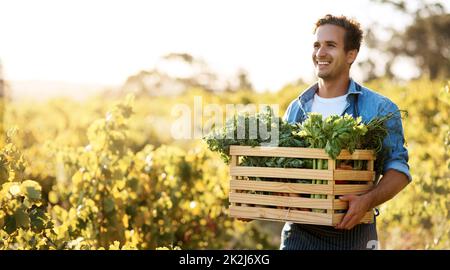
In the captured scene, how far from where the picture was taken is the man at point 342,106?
3297 millimetres

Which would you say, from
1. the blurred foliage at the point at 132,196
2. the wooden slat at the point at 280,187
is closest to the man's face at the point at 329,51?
the wooden slat at the point at 280,187

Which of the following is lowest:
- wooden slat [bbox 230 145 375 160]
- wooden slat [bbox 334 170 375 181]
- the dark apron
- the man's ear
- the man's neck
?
the dark apron

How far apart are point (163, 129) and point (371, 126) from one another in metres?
5.89

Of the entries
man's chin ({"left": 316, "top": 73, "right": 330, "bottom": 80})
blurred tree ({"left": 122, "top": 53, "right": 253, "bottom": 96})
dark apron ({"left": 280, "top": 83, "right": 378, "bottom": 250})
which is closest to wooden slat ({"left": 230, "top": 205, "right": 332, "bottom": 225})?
dark apron ({"left": 280, "top": 83, "right": 378, "bottom": 250})

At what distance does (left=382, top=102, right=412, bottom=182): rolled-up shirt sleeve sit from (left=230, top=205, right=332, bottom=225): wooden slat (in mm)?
421

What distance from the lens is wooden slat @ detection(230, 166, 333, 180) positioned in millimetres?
3051

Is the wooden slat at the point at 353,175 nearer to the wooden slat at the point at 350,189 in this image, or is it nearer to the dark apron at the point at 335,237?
the wooden slat at the point at 350,189

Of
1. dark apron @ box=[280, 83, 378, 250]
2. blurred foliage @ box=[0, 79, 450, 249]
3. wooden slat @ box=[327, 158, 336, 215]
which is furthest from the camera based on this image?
blurred foliage @ box=[0, 79, 450, 249]

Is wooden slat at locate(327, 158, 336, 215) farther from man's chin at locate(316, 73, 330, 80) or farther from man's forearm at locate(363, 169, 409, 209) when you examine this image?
man's chin at locate(316, 73, 330, 80)

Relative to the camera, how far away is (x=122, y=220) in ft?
16.0

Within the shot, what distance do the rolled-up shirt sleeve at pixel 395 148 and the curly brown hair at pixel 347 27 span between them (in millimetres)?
425
